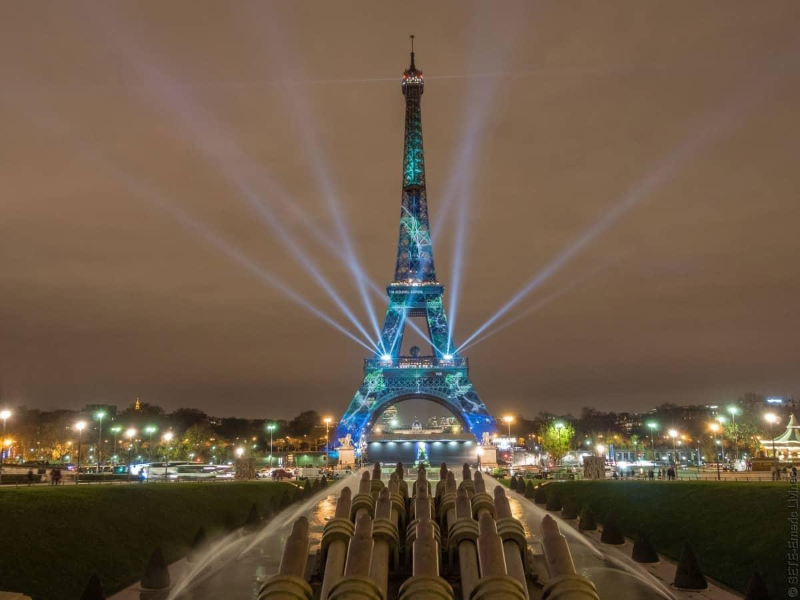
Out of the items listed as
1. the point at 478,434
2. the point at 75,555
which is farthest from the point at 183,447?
the point at 75,555

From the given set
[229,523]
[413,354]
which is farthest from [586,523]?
[413,354]

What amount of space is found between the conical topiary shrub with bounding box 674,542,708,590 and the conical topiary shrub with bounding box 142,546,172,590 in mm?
14973

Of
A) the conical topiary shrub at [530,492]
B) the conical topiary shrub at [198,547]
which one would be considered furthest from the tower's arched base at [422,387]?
the conical topiary shrub at [198,547]

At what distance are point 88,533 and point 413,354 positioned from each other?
9477cm

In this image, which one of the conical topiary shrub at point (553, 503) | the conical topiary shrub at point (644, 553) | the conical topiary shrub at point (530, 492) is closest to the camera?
the conical topiary shrub at point (644, 553)

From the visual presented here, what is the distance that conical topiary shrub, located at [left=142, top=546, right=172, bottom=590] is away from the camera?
18.8 m

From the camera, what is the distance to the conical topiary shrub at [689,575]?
18.5 metres

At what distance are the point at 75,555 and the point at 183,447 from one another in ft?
303

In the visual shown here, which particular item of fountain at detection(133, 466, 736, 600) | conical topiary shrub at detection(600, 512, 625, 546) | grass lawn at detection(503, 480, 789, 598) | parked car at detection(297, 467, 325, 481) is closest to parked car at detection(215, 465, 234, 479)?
parked car at detection(297, 467, 325, 481)

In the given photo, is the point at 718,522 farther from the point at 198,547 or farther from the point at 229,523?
the point at 229,523

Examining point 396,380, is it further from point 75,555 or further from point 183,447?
point 75,555

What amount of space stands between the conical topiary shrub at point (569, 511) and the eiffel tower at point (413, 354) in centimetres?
5961

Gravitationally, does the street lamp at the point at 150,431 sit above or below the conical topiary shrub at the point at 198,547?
above

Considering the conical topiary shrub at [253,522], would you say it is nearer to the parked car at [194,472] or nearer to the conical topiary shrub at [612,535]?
the conical topiary shrub at [612,535]
